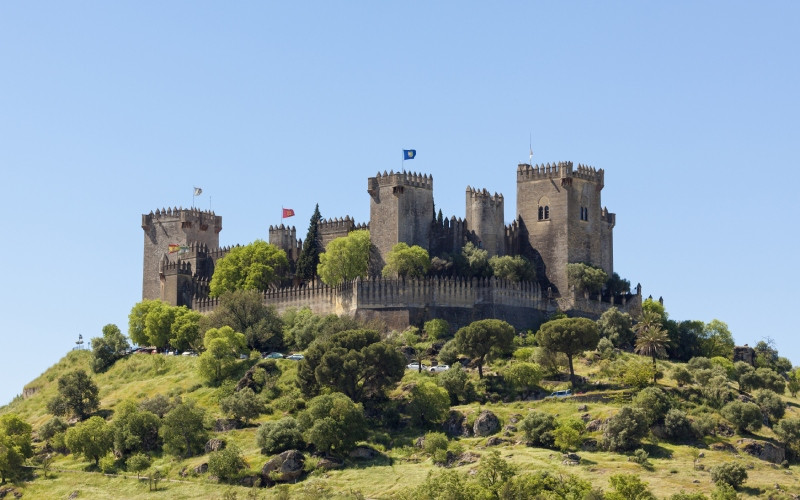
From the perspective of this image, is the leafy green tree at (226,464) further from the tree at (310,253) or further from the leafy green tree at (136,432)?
the tree at (310,253)

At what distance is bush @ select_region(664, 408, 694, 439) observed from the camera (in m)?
133

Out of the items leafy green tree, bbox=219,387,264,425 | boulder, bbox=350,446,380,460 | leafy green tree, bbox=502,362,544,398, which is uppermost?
leafy green tree, bbox=502,362,544,398

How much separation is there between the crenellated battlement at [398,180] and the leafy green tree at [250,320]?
16373 millimetres

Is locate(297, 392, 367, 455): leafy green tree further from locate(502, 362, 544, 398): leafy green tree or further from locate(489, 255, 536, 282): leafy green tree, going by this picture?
locate(489, 255, 536, 282): leafy green tree

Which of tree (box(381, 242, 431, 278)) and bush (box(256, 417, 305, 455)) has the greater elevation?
tree (box(381, 242, 431, 278))

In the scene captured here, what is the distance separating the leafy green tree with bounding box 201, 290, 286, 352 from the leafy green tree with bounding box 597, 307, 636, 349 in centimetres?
3108

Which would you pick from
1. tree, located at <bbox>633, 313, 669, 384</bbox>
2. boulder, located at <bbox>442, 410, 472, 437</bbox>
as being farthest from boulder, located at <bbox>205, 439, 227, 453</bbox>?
tree, located at <bbox>633, 313, 669, 384</bbox>

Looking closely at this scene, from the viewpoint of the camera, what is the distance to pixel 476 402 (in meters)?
143

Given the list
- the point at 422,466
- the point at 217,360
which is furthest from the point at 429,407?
the point at 217,360

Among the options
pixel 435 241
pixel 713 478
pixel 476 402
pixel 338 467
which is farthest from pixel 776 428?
pixel 435 241

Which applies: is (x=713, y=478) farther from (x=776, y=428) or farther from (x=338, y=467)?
(x=338, y=467)

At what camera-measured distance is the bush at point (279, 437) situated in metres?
133

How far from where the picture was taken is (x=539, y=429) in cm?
13112

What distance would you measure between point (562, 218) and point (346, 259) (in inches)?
879
